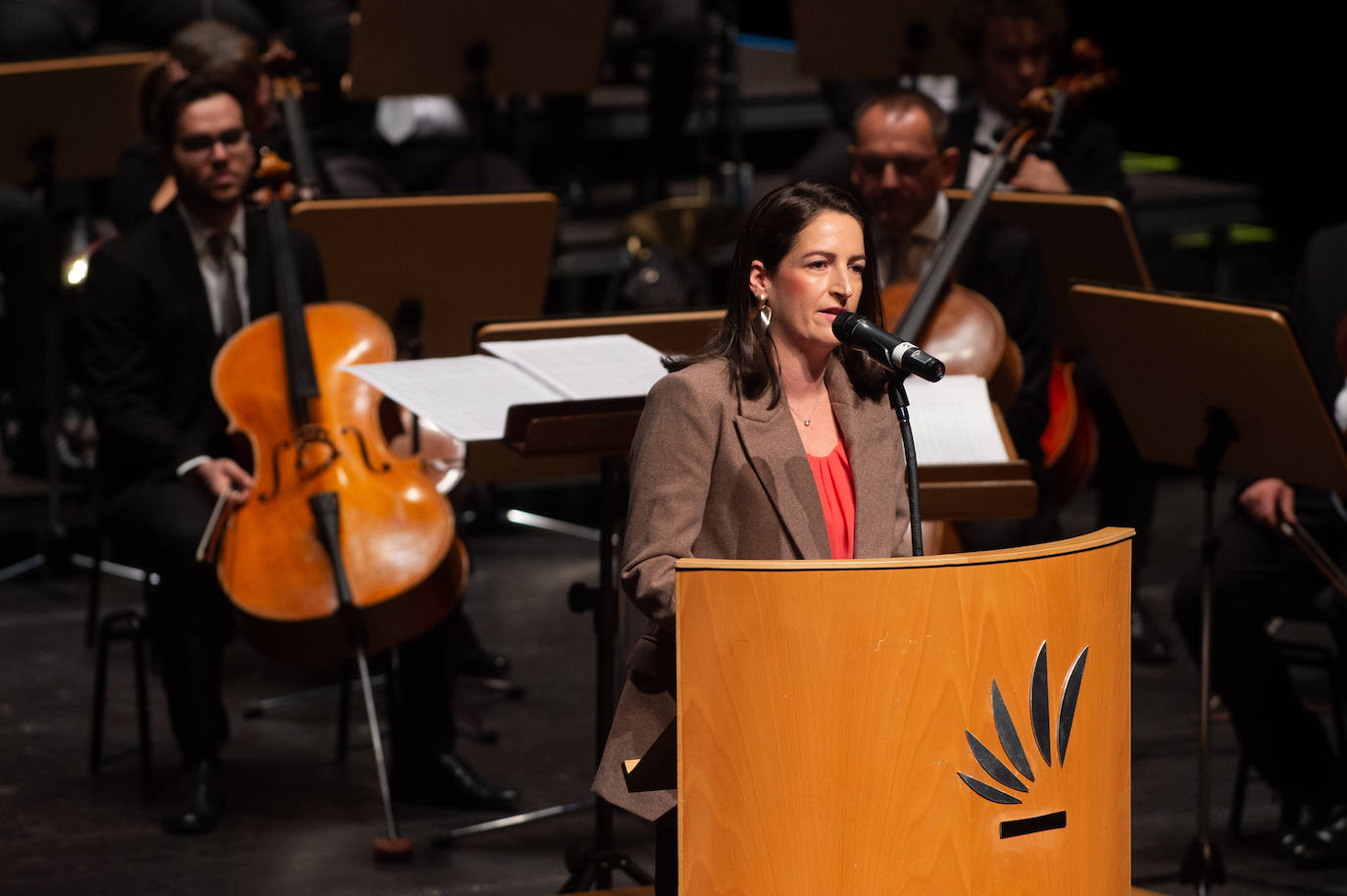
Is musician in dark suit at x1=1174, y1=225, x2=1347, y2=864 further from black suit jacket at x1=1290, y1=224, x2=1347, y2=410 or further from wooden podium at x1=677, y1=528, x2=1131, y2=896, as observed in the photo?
wooden podium at x1=677, y1=528, x2=1131, y2=896

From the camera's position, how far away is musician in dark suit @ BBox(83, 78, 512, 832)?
145 inches

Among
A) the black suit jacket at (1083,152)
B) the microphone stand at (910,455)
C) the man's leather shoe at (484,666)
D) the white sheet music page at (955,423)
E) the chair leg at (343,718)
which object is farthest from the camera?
the black suit jacket at (1083,152)

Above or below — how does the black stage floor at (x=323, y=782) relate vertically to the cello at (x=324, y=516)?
below

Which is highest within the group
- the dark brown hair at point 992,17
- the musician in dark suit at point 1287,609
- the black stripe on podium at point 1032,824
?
the dark brown hair at point 992,17

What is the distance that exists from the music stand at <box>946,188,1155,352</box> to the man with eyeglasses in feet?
0.38

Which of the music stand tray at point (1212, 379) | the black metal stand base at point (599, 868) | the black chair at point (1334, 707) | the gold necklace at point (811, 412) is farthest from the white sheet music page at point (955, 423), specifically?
the black chair at point (1334, 707)

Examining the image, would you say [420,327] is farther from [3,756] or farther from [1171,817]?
[1171,817]

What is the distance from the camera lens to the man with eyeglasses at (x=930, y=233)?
3789 mm

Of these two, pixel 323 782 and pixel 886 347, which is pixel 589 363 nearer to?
pixel 886 347

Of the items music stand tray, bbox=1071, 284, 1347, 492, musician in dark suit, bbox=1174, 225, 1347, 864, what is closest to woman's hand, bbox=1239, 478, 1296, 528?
musician in dark suit, bbox=1174, 225, 1347, 864

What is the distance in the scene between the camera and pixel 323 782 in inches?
154

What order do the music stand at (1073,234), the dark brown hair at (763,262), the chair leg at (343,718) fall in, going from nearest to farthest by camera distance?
the dark brown hair at (763,262)
the music stand at (1073,234)
the chair leg at (343,718)

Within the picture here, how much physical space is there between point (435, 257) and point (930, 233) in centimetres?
102

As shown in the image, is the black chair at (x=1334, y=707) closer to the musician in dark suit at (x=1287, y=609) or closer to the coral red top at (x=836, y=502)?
the musician in dark suit at (x=1287, y=609)
